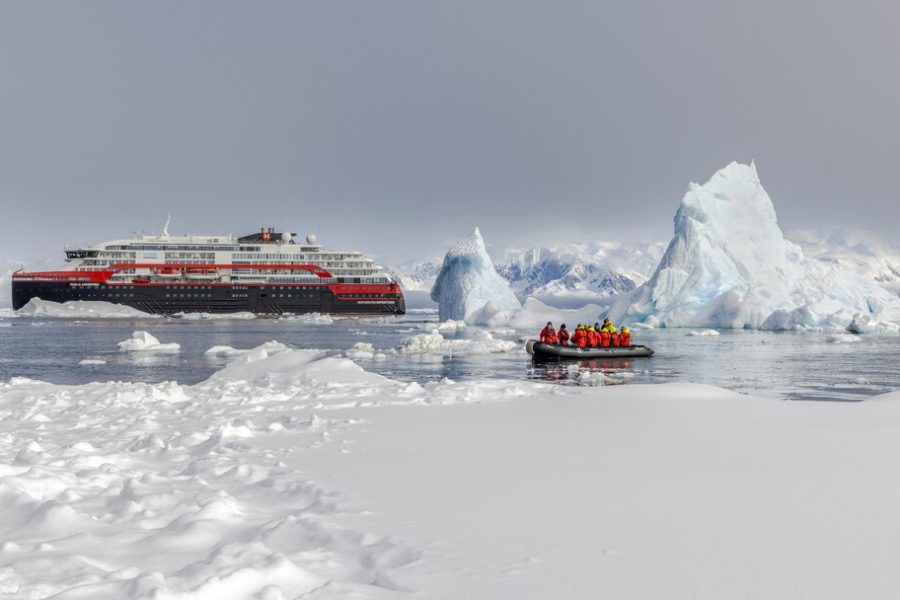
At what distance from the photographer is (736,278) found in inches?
2206

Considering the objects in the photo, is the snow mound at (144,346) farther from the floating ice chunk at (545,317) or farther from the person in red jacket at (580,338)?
the floating ice chunk at (545,317)

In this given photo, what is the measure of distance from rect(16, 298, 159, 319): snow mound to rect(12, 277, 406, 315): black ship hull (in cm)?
69

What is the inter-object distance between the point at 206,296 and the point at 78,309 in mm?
14446

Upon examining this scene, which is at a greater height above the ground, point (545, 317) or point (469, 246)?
point (469, 246)

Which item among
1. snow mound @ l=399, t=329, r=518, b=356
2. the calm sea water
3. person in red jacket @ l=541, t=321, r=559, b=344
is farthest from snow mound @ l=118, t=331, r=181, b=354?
person in red jacket @ l=541, t=321, r=559, b=344

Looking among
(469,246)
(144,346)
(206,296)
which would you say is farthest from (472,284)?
(144,346)

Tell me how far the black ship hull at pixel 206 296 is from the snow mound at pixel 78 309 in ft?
2.28

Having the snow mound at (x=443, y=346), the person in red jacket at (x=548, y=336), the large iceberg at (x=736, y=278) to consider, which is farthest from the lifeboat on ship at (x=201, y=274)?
the person in red jacket at (x=548, y=336)

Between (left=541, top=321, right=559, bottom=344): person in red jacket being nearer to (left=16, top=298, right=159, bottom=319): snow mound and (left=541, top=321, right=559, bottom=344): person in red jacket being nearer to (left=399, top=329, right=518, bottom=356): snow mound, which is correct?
(left=399, top=329, right=518, bottom=356): snow mound

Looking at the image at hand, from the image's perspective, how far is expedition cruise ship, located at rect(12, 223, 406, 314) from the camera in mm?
88562

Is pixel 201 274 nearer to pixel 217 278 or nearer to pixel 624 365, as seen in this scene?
pixel 217 278

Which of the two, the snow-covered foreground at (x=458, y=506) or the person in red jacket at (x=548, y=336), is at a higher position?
the person in red jacket at (x=548, y=336)

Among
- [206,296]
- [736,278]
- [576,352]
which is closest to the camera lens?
[576,352]

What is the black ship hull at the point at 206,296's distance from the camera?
88438 millimetres
